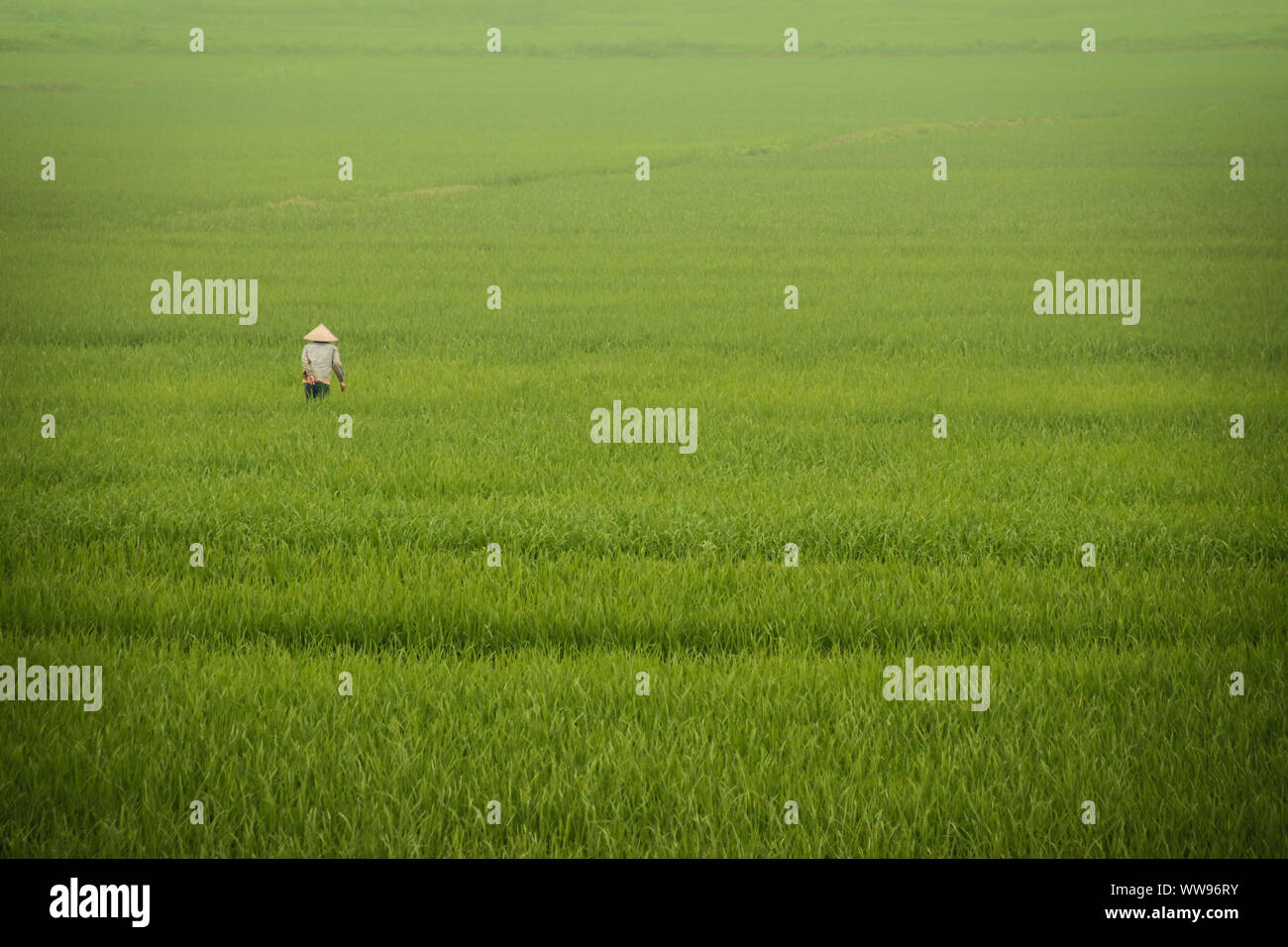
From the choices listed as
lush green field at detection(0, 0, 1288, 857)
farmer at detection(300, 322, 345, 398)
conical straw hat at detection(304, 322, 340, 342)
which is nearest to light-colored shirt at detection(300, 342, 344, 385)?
farmer at detection(300, 322, 345, 398)

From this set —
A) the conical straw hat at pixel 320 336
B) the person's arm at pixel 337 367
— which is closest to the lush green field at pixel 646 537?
the person's arm at pixel 337 367

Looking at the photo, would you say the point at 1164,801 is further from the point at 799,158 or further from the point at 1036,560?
the point at 799,158

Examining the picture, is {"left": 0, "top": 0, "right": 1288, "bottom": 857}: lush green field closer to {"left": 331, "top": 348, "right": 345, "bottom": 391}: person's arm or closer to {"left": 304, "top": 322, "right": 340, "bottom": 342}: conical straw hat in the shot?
{"left": 331, "top": 348, "right": 345, "bottom": 391}: person's arm

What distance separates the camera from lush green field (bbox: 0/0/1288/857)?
479cm

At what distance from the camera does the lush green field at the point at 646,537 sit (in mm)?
4793

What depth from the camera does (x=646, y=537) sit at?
8203 millimetres

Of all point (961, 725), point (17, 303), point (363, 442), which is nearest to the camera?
point (961, 725)

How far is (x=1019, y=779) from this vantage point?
4.89m

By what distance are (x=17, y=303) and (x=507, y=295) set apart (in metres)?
7.27

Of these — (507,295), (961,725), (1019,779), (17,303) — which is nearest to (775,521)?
(961,725)

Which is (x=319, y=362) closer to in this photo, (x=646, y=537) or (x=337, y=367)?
(x=337, y=367)

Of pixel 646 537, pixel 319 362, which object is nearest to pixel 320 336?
pixel 319 362

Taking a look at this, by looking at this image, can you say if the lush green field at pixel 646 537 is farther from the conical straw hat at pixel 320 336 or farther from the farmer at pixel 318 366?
the conical straw hat at pixel 320 336
